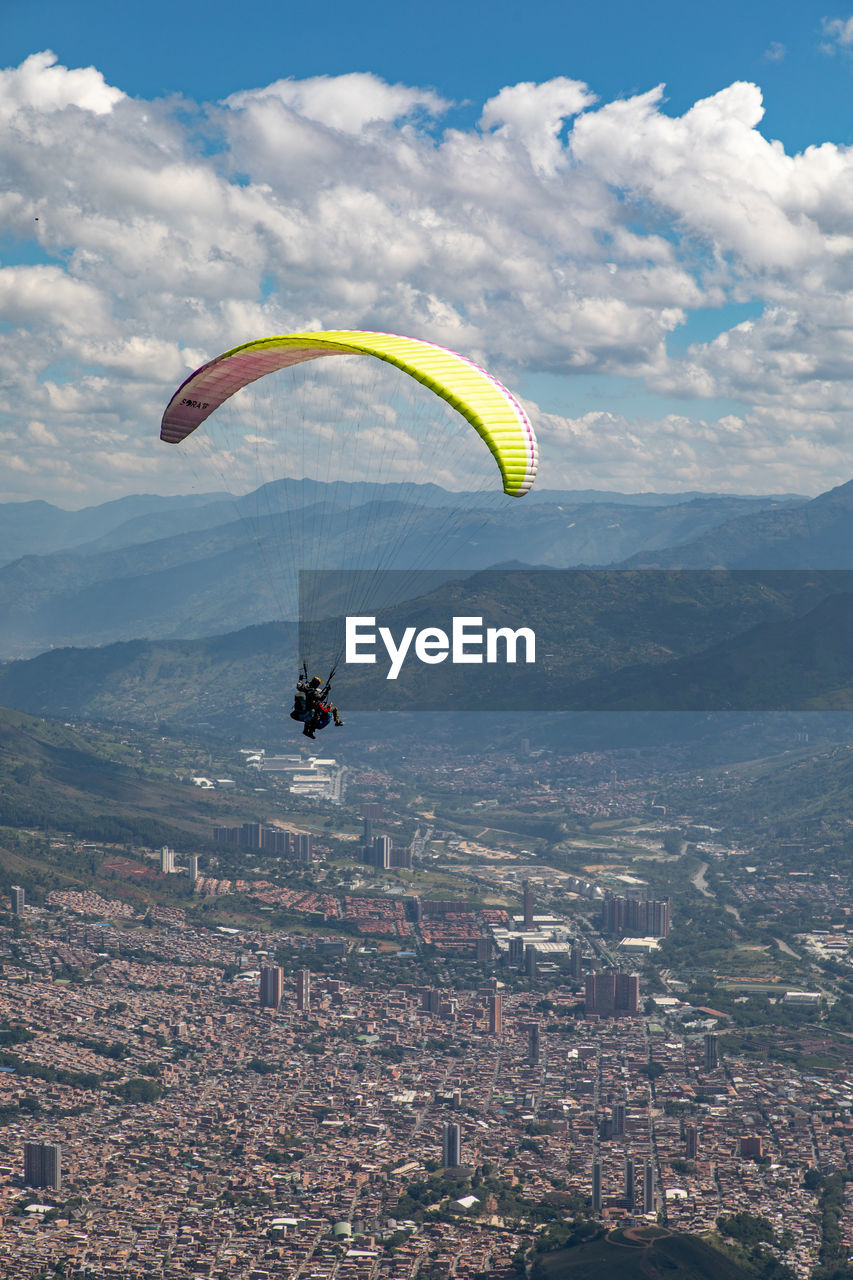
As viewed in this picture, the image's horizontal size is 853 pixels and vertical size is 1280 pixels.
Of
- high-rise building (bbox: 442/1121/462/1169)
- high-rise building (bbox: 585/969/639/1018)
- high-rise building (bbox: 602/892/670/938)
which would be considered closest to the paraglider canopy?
high-rise building (bbox: 442/1121/462/1169)

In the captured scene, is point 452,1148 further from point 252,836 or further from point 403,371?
point 252,836

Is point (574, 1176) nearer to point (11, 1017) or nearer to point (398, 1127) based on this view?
point (398, 1127)

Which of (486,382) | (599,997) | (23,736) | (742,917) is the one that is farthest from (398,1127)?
(23,736)

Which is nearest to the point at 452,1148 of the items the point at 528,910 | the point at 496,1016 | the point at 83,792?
the point at 496,1016

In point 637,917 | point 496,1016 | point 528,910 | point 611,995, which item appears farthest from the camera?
point 637,917

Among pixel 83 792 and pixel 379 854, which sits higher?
pixel 83 792

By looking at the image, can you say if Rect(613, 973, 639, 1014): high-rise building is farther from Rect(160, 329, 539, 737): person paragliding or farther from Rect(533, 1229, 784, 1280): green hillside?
Rect(160, 329, 539, 737): person paragliding
